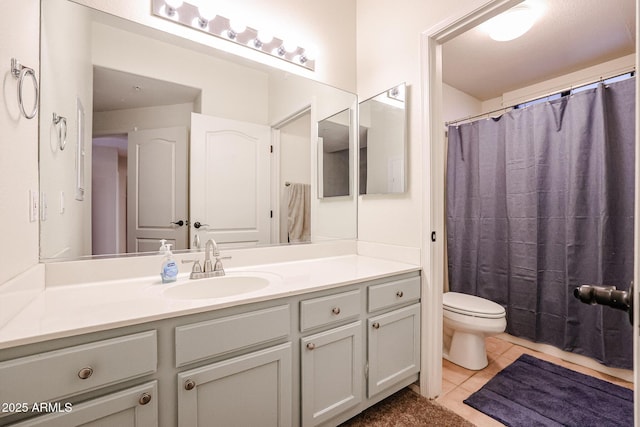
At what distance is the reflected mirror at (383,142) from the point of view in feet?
5.61

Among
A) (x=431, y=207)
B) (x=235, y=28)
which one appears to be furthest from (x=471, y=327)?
(x=235, y=28)

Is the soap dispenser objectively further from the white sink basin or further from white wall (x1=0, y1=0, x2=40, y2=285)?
white wall (x1=0, y1=0, x2=40, y2=285)

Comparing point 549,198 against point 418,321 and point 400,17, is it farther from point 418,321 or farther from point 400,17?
point 400,17

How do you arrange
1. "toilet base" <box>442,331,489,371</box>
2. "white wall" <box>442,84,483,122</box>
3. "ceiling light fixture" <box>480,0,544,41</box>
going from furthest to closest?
"white wall" <box>442,84,483,122</box>, "toilet base" <box>442,331,489,371</box>, "ceiling light fixture" <box>480,0,544,41</box>

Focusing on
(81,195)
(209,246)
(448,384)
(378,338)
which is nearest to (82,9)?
(81,195)

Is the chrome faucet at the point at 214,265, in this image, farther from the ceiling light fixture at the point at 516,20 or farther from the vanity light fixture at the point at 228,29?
the ceiling light fixture at the point at 516,20

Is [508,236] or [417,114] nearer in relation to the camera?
[417,114]

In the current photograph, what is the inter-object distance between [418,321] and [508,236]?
53.2 inches

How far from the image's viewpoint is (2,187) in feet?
2.60

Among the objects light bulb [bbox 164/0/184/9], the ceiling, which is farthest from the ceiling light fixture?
light bulb [bbox 164/0/184/9]

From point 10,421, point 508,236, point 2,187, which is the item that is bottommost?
point 10,421

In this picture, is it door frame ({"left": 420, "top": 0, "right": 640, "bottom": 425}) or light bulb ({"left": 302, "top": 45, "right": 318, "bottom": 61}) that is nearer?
door frame ({"left": 420, "top": 0, "right": 640, "bottom": 425})

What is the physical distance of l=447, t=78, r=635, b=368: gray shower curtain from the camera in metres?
1.86

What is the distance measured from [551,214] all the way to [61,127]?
301 cm
